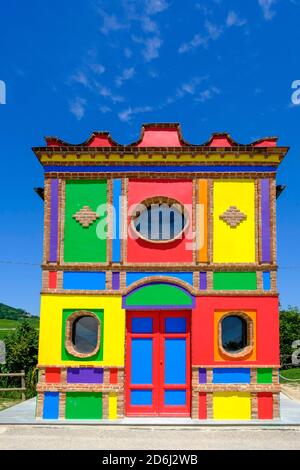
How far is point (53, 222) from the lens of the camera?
1316 centimetres

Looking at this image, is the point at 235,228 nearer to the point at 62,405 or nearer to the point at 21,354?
the point at 62,405

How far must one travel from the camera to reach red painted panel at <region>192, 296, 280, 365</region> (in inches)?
493

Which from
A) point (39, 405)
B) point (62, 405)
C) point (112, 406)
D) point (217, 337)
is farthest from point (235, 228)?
point (39, 405)

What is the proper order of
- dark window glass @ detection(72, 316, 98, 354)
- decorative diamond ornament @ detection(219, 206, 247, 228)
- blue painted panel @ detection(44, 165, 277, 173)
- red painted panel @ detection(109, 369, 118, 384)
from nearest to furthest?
red painted panel @ detection(109, 369, 118, 384)
dark window glass @ detection(72, 316, 98, 354)
decorative diamond ornament @ detection(219, 206, 247, 228)
blue painted panel @ detection(44, 165, 277, 173)

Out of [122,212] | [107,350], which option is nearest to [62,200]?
[122,212]

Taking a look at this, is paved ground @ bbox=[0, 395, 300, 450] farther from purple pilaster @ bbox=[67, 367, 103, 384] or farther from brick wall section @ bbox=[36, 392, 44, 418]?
purple pilaster @ bbox=[67, 367, 103, 384]

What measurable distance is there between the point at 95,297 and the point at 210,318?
9.97 ft

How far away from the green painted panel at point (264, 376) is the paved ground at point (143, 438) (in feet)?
4.67

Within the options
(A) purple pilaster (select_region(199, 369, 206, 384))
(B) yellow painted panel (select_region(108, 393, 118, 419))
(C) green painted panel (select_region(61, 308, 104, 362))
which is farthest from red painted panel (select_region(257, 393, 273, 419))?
(C) green painted panel (select_region(61, 308, 104, 362))

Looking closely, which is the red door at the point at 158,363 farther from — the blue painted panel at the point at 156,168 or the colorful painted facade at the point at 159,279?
the blue painted panel at the point at 156,168

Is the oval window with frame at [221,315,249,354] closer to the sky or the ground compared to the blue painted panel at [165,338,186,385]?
closer to the sky

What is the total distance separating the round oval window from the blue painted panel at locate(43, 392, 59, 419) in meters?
4.69
